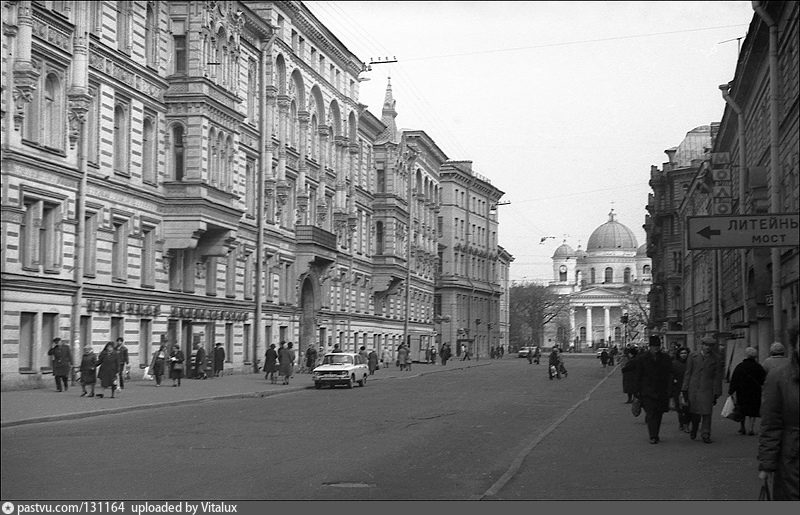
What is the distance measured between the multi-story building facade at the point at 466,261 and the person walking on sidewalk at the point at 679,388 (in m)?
80.8

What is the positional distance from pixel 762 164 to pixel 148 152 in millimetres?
19599

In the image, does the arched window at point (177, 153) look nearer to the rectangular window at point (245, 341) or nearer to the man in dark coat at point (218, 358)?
the man in dark coat at point (218, 358)

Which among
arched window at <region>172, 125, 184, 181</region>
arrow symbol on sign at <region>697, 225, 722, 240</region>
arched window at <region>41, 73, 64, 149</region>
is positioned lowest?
arrow symbol on sign at <region>697, 225, 722, 240</region>

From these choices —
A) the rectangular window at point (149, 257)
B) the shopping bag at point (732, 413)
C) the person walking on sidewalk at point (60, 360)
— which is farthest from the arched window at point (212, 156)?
the person walking on sidewalk at point (60, 360)

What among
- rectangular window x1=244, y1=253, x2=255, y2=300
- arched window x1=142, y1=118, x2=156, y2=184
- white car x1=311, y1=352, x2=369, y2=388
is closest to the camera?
arched window x1=142, y1=118, x2=156, y2=184

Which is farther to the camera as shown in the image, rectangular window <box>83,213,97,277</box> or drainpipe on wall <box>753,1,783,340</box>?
drainpipe on wall <box>753,1,783,340</box>

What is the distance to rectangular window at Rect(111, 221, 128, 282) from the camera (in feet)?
110

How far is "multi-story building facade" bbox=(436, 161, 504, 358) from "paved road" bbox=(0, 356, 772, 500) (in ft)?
281

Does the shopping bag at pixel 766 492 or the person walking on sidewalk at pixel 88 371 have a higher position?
the person walking on sidewalk at pixel 88 371

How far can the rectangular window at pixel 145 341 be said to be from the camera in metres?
37.0

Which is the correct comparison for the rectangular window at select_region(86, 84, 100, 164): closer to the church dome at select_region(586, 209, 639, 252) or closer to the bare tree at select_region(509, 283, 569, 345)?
the church dome at select_region(586, 209, 639, 252)

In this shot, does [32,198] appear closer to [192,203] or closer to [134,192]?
[134,192]

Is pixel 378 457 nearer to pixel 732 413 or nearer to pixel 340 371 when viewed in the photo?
pixel 732 413

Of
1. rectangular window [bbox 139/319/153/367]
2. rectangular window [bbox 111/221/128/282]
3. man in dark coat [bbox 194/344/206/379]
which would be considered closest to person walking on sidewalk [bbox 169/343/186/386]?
rectangular window [bbox 139/319/153/367]
